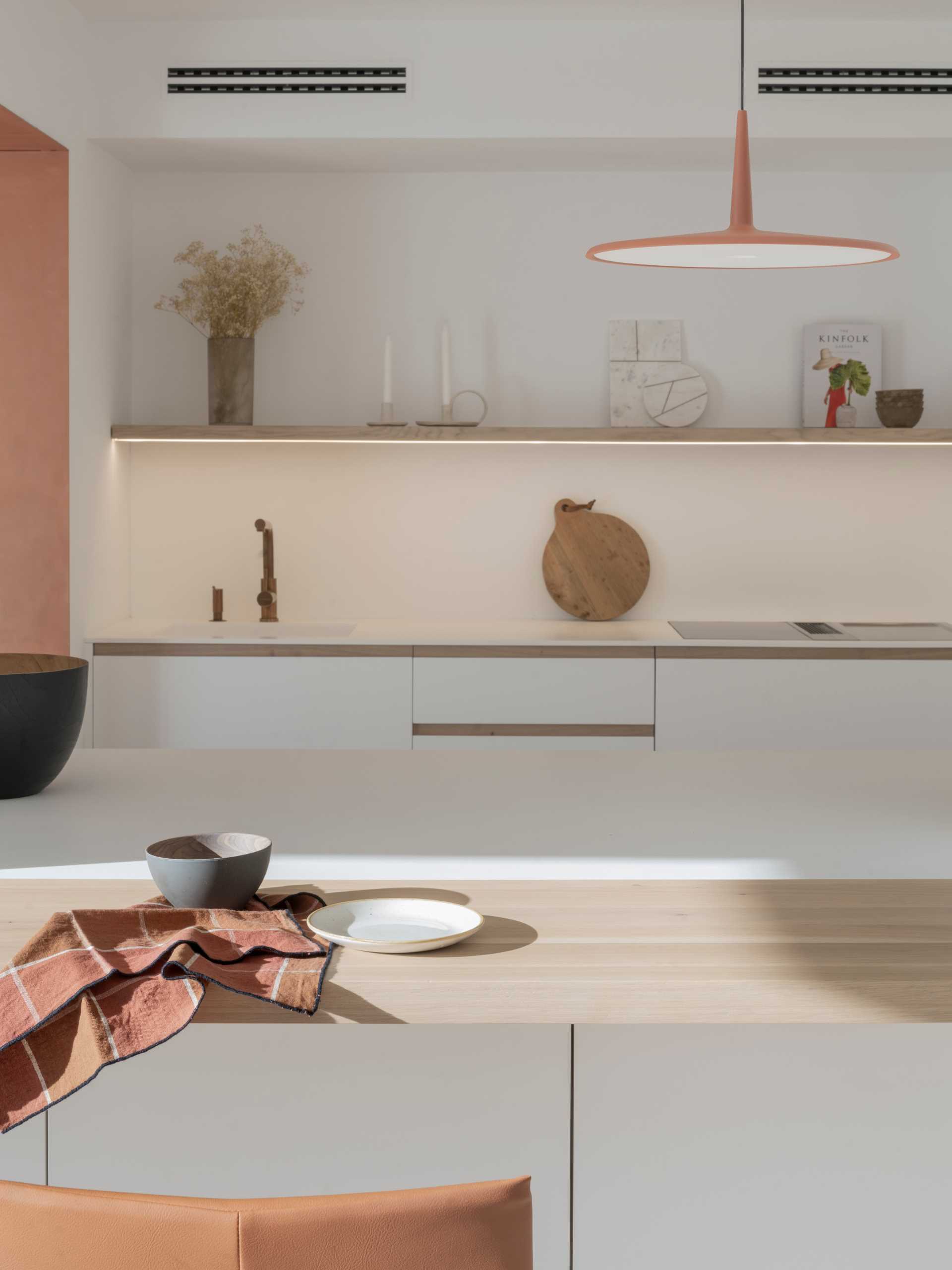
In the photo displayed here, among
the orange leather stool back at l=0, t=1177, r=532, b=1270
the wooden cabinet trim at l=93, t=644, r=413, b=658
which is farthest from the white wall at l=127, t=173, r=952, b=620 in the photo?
the orange leather stool back at l=0, t=1177, r=532, b=1270

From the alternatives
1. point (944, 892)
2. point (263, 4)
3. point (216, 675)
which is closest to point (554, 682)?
point (216, 675)

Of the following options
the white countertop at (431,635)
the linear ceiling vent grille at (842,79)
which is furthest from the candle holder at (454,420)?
the linear ceiling vent grille at (842,79)

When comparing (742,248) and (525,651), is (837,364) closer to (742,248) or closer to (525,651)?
(525,651)

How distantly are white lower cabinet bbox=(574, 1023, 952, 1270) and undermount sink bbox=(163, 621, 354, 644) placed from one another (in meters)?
2.66

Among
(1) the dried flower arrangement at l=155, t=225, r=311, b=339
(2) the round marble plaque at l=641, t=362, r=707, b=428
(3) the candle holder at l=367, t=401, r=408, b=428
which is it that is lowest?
(3) the candle holder at l=367, t=401, r=408, b=428

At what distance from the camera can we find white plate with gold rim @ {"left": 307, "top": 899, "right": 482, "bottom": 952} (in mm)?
1231

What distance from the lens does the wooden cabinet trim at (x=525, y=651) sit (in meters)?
3.83

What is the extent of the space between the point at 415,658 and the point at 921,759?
6.39 feet

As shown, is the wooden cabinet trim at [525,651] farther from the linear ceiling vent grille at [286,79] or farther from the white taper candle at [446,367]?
the linear ceiling vent grille at [286,79]

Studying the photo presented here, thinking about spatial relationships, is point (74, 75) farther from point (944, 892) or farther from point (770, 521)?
point (944, 892)

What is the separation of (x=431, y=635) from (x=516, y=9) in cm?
189

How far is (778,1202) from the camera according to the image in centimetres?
129

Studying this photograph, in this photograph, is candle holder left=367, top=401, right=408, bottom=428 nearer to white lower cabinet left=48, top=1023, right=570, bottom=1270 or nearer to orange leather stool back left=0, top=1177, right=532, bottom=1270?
white lower cabinet left=48, top=1023, right=570, bottom=1270

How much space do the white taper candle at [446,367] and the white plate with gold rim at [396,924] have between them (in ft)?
9.94
